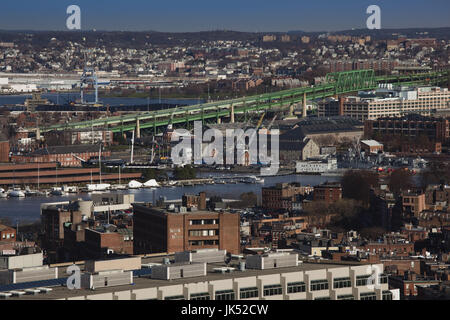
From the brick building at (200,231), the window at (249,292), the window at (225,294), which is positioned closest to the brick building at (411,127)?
the brick building at (200,231)

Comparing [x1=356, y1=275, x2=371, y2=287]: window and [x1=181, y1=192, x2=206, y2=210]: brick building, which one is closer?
[x1=356, y1=275, x2=371, y2=287]: window

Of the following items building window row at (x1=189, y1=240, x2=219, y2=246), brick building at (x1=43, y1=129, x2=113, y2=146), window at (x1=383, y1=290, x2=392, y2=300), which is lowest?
brick building at (x1=43, y1=129, x2=113, y2=146)

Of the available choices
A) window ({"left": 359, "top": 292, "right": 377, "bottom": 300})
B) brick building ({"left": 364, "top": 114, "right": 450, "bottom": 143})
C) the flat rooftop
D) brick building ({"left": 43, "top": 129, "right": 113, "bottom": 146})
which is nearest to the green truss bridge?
brick building ({"left": 43, "top": 129, "right": 113, "bottom": 146})

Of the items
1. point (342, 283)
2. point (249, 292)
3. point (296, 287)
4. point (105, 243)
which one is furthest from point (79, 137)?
point (249, 292)

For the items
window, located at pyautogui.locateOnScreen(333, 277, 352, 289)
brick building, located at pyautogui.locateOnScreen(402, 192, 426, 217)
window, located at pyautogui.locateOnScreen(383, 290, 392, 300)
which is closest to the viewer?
window, located at pyautogui.locateOnScreen(333, 277, 352, 289)

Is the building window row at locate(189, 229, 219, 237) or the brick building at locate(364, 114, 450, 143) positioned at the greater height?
the building window row at locate(189, 229, 219, 237)

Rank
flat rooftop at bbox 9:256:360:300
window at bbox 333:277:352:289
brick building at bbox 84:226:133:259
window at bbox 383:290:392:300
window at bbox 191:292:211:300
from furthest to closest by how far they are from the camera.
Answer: brick building at bbox 84:226:133:259 → window at bbox 383:290:392:300 → window at bbox 333:277:352:289 → window at bbox 191:292:211:300 → flat rooftop at bbox 9:256:360:300

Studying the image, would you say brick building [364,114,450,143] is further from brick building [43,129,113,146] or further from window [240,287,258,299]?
window [240,287,258,299]
